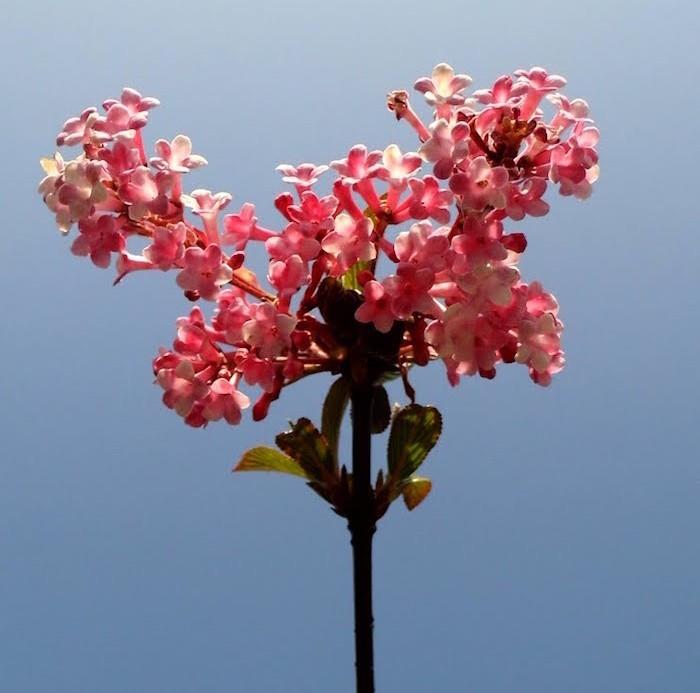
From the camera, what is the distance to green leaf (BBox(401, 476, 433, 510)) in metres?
1.56

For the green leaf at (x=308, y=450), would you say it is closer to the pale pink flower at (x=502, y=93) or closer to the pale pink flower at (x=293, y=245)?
the pale pink flower at (x=293, y=245)

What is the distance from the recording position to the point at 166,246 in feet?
4.43

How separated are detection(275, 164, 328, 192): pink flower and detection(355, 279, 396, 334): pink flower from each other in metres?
0.21

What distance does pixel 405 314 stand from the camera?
1307 millimetres

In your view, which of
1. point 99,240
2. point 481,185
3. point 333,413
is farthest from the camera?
point 333,413

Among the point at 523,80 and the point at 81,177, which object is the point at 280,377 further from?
the point at 523,80

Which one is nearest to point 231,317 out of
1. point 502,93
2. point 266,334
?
point 266,334

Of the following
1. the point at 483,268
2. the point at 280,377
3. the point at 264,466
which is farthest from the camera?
the point at 264,466

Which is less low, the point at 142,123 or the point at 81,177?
the point at 142,123

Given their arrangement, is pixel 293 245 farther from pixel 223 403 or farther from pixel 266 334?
pixel 223 403

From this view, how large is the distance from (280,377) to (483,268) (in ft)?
1.09

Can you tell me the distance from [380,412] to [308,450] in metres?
0.15

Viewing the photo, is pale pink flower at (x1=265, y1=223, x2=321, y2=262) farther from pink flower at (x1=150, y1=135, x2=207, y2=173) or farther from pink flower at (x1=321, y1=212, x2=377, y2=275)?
pink flower at (x1=150, y1=135, x2=207, y2=173)

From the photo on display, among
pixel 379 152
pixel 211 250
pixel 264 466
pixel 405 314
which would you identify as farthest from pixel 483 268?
pixel 264 466
